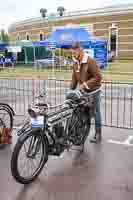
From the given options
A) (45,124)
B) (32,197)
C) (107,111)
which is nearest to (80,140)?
(45,124)

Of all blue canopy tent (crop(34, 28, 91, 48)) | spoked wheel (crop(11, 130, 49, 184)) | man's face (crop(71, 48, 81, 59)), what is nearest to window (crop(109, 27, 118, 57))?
blue canopy tent (crop(34, 28, 91, 48))

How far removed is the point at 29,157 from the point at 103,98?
5780 mm

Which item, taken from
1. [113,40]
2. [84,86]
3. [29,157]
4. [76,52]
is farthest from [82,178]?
[113,40]

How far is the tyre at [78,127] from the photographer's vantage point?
15.3 ft

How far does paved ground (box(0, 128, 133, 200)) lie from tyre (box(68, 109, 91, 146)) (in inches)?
9.0

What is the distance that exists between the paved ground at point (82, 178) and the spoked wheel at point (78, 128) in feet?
0.74

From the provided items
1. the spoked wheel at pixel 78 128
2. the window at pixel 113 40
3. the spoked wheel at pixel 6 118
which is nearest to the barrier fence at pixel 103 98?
the spoked wheel at pixel 6 118

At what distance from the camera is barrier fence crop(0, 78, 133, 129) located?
7.23m

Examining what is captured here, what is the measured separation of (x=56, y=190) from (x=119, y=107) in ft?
17.2

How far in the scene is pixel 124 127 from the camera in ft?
21.0

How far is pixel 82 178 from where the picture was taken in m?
3.97

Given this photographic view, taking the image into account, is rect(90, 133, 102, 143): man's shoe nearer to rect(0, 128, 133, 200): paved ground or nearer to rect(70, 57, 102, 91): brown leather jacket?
rect(0, 128, 133, 200): paved ground

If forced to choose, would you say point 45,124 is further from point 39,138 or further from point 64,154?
point 64,154

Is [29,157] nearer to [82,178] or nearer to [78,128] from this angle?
[82,178]
